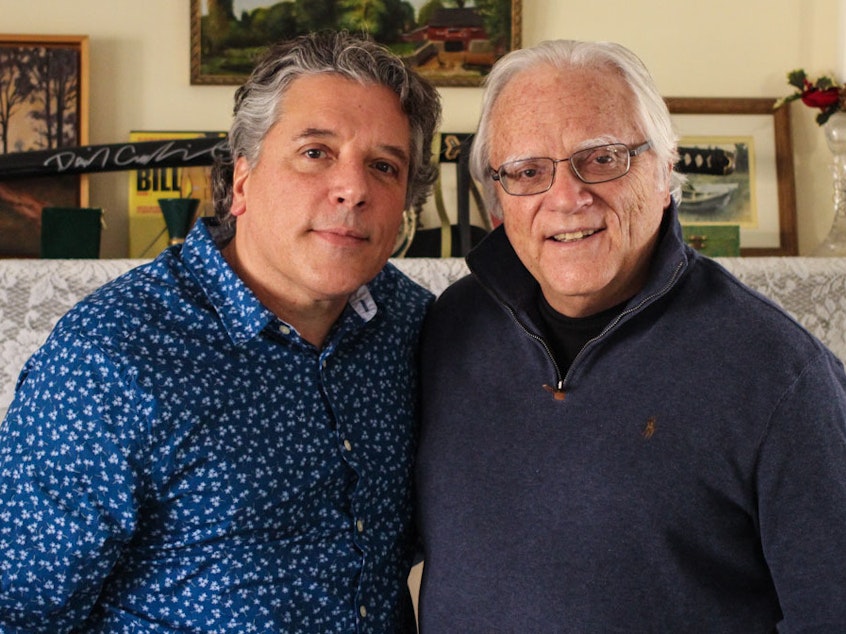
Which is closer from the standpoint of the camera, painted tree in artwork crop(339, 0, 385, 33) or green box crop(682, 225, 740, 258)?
green box crop(682, 225, 740, 258)

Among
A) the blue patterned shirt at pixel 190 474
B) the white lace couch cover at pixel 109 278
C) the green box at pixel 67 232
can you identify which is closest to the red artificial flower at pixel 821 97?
the white lace couch cover at pixel 109 278

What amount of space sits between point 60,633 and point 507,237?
31.3 inches

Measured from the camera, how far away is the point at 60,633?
125cm

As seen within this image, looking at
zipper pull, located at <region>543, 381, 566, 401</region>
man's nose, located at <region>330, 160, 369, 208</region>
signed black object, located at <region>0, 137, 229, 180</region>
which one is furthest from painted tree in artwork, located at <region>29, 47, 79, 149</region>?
zipper pull, located at <region>543, 381, 566, 401</region>

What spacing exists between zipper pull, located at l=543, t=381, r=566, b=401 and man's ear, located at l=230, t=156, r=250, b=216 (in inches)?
18.9

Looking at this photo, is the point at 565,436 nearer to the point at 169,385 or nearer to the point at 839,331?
the point at 169,385

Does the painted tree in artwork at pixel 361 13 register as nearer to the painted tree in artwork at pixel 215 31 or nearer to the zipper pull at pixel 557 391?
the painted tree in artwork at pixel 215 31

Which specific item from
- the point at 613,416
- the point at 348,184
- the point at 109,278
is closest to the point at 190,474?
the point at 348,184

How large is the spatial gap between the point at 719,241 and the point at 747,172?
31cm

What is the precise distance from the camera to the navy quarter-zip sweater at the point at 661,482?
1.18 m

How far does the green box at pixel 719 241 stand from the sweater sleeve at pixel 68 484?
145 cm

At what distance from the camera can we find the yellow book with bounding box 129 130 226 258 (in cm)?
234

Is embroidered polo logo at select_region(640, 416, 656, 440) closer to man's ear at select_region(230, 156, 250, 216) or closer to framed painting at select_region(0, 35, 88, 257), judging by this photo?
man's ear at select_region(230, 156, 250, 216)
